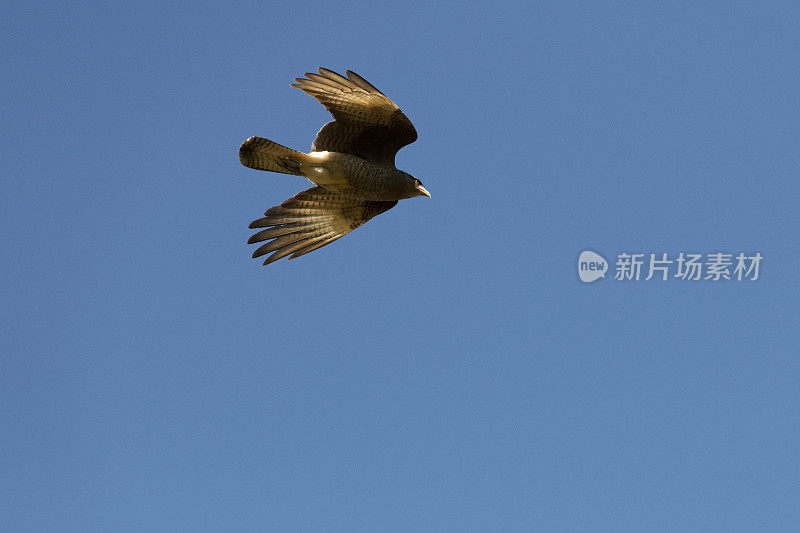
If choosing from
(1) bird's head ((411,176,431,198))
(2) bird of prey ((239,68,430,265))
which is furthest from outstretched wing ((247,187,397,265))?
(1) bird's head ((411,176,431,198))

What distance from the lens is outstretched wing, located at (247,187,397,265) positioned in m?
15.3

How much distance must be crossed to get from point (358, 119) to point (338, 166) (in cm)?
69

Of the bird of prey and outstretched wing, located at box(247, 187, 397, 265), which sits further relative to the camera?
outstretched wing, located at box(247, 187, 397, 265)

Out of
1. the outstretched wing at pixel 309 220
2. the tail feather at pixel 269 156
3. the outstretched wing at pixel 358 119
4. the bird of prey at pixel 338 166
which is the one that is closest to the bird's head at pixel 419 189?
the bird of prey at pixel 338 166

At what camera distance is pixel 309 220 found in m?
15.7

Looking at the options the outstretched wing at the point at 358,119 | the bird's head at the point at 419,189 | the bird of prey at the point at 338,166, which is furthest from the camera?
the bird's head at the point at 419,189

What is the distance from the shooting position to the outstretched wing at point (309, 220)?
1528cm

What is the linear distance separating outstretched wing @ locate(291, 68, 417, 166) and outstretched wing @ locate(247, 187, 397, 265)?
1.04 m

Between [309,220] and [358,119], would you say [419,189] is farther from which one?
[309,220]

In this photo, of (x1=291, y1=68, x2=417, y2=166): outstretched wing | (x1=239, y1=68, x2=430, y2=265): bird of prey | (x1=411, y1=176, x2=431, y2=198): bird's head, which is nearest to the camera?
(x1=291, y1=68, x2=417, y2=166): outstretched wing

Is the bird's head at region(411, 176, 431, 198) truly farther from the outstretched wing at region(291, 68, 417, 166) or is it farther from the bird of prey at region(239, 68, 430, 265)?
the outstretched wing at region(291, 68, 417, 166)

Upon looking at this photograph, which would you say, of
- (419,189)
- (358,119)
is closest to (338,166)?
(358,119)

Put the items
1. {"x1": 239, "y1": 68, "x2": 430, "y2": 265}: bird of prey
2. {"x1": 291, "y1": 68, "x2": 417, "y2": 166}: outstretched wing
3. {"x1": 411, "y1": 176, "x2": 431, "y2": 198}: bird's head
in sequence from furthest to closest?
{"x1": 411, "y1": 176, "x2": 431, "y2": 198}: bird's head, {"x1": 239, "y1": 68, "x2": 430, "y2": 265}: bird of prey, {"x1": 291, "y1": 68, "x2": 417, "y2": 166}: outstretched wing

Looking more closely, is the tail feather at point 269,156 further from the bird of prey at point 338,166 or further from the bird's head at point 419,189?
the bird's head at point 419,189
